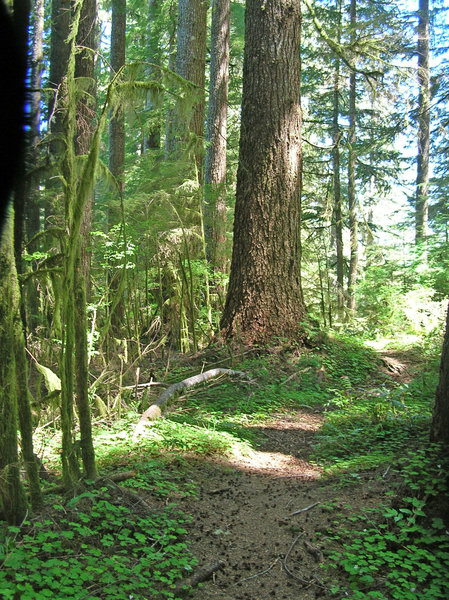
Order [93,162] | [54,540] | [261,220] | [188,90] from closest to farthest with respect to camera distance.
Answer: [54,540]
[93,162]
[188,90]
[261,220]

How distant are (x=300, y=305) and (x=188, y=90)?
4.73 m

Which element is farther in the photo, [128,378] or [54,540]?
[128,378]

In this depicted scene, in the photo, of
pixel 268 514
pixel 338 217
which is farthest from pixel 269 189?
pixel 338 217

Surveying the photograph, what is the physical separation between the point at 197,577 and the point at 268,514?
103cm

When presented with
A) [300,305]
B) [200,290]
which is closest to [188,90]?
[300,305]

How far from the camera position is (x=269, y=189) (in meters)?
7.21

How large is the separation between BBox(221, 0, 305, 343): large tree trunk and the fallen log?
82 cm

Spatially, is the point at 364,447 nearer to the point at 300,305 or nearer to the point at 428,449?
the point at 428,449

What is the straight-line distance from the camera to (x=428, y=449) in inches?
127

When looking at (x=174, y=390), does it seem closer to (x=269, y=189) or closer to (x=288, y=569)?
(x=288, y=569)

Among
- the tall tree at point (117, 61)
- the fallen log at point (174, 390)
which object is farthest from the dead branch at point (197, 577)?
the tall tree at point (117, 61)

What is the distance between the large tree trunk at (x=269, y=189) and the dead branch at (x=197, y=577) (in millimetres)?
4432

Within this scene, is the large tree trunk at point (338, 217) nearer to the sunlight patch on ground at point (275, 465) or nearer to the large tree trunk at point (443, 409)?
the sunlight patch on ground at point (275, 465)

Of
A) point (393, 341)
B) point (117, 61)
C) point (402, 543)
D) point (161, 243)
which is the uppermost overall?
point (117, 61)
